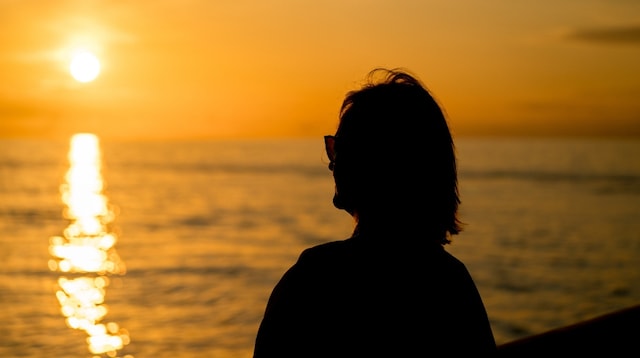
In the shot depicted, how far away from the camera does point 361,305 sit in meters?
1.74

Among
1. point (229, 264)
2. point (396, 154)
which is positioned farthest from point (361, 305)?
point (229, 264)

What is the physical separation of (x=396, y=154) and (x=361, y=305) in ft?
1.16

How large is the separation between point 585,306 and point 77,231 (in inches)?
756

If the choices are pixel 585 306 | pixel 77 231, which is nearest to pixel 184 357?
pixel 585 306

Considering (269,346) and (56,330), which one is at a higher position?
(56,330)

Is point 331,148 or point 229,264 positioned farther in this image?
point 229,264

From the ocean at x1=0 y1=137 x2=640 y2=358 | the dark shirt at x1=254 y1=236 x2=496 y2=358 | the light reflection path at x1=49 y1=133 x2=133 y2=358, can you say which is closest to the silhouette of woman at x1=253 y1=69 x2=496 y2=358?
the dark shirt at x1=254 y1=236 x2=496 y2=358

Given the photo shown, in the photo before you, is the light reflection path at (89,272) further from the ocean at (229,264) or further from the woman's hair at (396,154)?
the woman's hair at (396,154)

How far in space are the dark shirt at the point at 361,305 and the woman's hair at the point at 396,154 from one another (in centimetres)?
10

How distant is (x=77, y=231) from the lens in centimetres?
2802

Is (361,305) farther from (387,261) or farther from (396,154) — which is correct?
(396,154)

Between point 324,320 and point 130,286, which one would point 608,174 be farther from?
point 324,320

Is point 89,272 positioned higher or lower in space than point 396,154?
higher

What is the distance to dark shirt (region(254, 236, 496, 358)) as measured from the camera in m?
1.73
